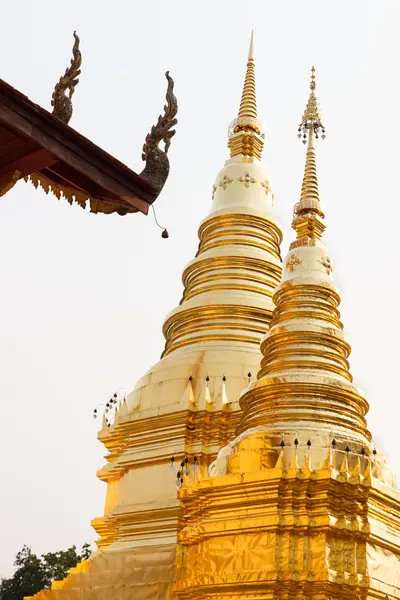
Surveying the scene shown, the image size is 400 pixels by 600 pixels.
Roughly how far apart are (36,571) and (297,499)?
2102cm

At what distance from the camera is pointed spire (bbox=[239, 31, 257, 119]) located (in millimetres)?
17906

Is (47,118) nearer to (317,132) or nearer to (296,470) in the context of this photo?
(296,470)

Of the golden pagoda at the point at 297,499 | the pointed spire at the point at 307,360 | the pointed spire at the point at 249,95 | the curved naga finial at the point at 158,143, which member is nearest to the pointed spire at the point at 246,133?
the pointed spire at the point at 249,95

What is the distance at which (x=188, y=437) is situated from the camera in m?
14.1

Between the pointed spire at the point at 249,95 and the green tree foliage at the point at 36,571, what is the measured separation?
15.6 meters

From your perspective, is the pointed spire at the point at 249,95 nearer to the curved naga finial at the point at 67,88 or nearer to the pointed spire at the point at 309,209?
the pointed spire at the point at 309,209

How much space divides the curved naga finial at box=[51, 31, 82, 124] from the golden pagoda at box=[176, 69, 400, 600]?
6.29 meters

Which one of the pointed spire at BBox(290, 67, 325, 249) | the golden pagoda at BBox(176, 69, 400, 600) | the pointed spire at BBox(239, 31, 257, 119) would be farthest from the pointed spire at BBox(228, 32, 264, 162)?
the golden pagoda at BBox(176, 69, 400, 600)

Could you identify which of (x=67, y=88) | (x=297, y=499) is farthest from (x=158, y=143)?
(x=297, y=499)

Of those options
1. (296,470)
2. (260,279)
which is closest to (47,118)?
(296,470)

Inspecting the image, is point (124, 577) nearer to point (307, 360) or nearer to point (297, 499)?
point (297, 499)

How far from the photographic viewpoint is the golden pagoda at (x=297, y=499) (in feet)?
33.8

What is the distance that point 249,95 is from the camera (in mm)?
18312

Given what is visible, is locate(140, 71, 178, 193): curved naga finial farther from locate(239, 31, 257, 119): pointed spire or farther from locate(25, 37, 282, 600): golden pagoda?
locate(239, 31, 257, 119): pointed spire
